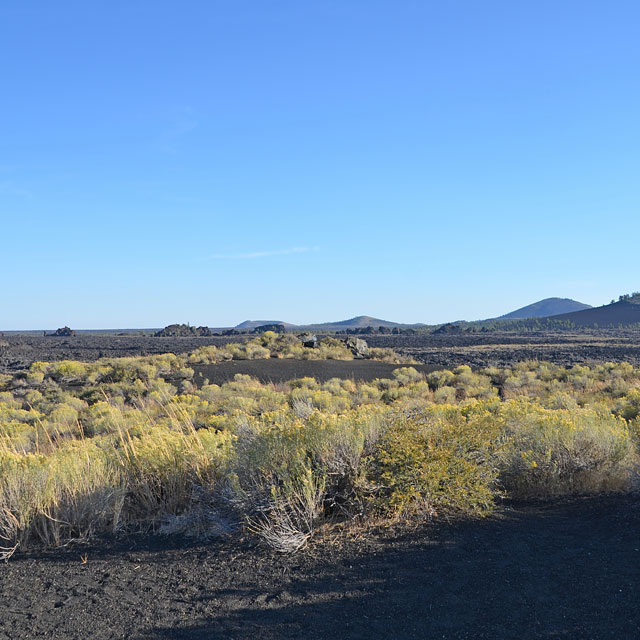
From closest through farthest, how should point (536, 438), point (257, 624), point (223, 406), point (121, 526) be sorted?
point (257, 624), point (121, 526), point (536, 438), point (223, 406)

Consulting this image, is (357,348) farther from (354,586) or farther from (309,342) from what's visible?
(354,586)

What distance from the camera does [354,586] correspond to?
4.29 m

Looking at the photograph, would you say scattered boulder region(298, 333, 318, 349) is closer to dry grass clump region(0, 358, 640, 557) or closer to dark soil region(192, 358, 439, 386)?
dark soil region(192, 358, 439, 386)

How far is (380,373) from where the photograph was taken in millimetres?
24344

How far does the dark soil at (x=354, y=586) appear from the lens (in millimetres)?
3730

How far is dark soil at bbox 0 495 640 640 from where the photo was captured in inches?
147

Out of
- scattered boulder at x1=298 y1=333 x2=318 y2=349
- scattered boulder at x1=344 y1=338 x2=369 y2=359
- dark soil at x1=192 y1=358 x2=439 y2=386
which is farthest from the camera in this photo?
scattered boulder at x1=344 y1=338 x2=369 y2=359

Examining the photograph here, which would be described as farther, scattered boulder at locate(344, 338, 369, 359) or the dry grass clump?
scattered boulder at locate(344, 338, 369, 359)

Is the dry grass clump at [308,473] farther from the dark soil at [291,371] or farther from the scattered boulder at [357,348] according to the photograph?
the scattered boulder at [357,348]

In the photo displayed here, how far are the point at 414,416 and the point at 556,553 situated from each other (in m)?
2.11

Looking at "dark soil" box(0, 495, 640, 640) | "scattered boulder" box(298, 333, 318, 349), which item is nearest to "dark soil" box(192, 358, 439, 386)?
"scattered boulder" box(298, 333, 318, 349)

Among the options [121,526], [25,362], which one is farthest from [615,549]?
[25,362]

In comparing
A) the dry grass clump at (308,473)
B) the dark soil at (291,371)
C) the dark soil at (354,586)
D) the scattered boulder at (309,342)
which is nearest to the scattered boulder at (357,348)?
the scattered boulder at (309,342)

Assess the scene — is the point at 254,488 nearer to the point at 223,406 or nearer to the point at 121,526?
the point at 121,526
